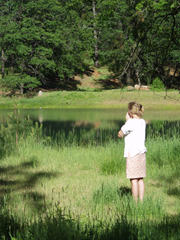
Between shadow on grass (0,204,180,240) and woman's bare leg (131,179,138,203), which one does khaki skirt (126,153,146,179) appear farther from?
shadow on grass (0,204,180,240)

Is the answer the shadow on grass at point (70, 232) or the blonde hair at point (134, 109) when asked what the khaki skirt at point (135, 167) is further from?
the shadow on grass at point (70, 232)

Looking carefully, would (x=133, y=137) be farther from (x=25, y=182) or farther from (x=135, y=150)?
(x=25, y=182)

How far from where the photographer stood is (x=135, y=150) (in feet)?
19.5

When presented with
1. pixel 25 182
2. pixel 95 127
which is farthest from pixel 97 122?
pixel 25 182

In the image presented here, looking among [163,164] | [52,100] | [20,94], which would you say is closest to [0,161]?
[163,164]

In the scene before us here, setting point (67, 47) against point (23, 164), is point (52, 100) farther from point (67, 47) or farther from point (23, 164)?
point (23, 164)

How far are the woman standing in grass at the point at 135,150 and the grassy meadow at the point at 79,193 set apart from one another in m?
0.27

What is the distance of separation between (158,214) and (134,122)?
1504 millimetres

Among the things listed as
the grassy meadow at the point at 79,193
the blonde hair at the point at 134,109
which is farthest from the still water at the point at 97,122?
the blonde hair at the point at 134,109

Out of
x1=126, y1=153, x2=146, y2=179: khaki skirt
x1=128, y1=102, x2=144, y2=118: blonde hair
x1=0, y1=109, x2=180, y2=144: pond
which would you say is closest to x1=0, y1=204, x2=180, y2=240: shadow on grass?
x1=126, y1=153, x2=146, y2=179: khaki skirt

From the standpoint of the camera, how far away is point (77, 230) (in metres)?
3.81

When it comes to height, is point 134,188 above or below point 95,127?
above

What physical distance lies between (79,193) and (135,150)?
1.68 m

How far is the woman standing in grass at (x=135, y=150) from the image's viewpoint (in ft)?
19.5
